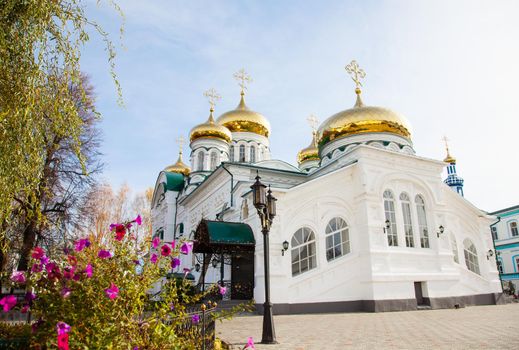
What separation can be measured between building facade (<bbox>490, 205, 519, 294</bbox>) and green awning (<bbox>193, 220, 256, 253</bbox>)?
2655 cm

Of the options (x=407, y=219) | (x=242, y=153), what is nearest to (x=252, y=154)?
(x=242, y=153)

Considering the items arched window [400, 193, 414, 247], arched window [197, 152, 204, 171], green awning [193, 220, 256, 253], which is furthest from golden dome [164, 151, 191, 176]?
arched window [400, 193, 414, 247]

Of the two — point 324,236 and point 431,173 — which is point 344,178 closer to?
point 324,236

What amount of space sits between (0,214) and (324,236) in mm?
10310

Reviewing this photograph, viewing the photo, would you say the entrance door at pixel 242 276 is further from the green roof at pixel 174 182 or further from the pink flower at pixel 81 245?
the green roof at pixel 174 182

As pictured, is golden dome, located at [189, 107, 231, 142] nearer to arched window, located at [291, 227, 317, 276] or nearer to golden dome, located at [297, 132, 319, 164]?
golden dome, located at [297, 132, 319, 164]

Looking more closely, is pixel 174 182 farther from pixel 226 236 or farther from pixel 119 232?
pixel 119 232

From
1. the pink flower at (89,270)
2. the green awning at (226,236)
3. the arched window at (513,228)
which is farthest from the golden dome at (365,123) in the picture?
the arched window at (513,228)

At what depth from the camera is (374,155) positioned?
45.7 ft

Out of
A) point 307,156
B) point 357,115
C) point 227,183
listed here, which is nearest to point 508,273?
point 307,156

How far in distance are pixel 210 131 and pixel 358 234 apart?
43.6 feet

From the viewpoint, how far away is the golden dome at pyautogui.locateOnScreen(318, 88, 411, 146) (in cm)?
1741

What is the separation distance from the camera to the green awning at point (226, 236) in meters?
12.0

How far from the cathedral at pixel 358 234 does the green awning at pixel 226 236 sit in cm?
4
